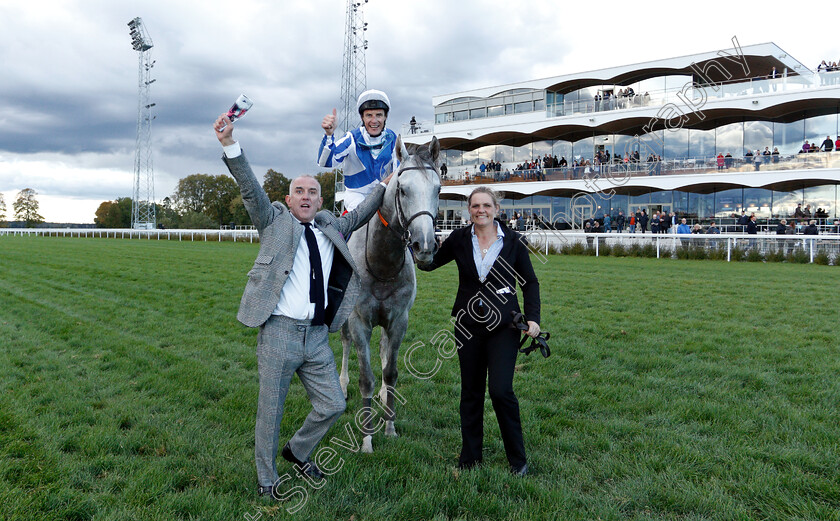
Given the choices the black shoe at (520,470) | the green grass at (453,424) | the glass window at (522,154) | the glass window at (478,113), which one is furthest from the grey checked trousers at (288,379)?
the glass window at (478,113)

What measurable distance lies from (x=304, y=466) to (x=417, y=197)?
5.79 ft

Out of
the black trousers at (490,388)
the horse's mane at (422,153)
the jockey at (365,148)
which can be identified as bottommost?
the black trousers at (490,388)

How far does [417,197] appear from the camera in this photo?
3248mm

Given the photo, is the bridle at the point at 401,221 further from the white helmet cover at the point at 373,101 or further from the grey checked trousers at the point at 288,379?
the white helmet cover at the point at 373,101

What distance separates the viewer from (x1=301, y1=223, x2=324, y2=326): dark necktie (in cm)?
299

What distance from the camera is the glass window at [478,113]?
37250 mm

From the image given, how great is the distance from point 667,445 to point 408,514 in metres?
1.87

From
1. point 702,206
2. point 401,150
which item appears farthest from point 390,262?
point 702,206

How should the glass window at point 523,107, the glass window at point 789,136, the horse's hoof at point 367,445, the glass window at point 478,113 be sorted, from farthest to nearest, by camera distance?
the glass window at point 478,113 < the glass window at point 523,107 < the glass window at point 789,136 < the horse's hoof at point 367,445

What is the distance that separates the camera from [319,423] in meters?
3.03

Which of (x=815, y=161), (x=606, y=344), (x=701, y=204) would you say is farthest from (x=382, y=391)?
(x=701, y=204)

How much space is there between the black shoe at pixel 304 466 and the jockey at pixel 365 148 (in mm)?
2209

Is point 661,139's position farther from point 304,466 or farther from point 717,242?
point 304,466

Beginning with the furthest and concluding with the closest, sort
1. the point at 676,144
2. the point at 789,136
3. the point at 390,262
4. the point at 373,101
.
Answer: the point at 676,144 < the point at 789,136 < the point at 373,101 < the point at 390,262
